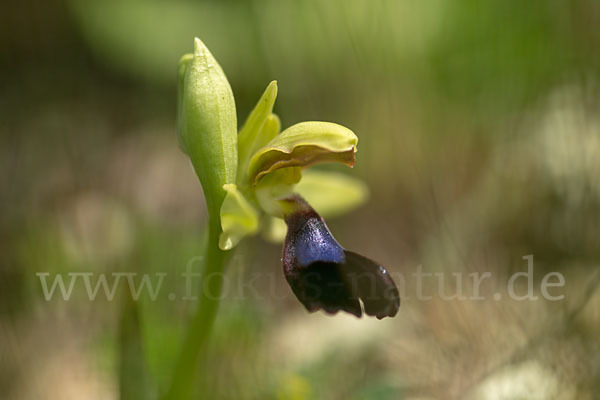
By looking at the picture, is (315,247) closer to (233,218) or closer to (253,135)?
(233,218)

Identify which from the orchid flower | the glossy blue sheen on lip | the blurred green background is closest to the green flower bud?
the orchid flower

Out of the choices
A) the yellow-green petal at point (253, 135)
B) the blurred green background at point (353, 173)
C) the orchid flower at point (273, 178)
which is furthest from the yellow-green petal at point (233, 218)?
the blurred green background at point (353, 173)

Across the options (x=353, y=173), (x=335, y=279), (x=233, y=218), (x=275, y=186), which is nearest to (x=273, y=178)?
(x=275, y=186)

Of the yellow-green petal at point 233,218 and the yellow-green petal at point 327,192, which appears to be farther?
the yellow-green petal at point 327,192

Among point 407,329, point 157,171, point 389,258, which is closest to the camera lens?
point 407,329

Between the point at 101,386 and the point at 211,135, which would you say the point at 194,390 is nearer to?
the point at 101,386

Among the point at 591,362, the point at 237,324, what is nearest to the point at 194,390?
the point at 237,324

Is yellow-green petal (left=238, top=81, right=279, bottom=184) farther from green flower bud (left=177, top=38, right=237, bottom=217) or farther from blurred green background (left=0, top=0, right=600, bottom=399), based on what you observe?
blurred green background (left=0, top=0, right=600, bottom=399)

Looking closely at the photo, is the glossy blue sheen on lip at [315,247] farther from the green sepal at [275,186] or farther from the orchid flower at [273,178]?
the green sepal at [275,186]
